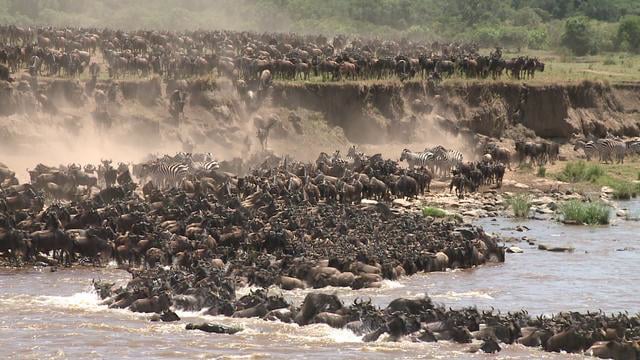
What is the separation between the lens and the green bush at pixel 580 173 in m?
41.1

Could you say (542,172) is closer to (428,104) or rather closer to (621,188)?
(621,188)

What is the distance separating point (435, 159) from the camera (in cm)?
4109

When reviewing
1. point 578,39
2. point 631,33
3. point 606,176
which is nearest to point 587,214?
point 606,176

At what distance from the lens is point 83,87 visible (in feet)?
140

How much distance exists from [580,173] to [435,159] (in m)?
4.99

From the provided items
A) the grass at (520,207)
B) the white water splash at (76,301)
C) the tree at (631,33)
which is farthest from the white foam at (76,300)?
the tree at (631,33)

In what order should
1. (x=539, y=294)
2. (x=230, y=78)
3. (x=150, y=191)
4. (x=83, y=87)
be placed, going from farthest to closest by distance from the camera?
(x=230, y=78)
(x=83, y=87)
(x=150, y=191)
(x=539, y=294)

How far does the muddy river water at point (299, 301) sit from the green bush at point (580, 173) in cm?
1116

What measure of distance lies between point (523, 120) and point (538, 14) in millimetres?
47220

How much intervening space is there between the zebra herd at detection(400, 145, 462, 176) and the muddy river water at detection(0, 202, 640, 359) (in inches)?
450

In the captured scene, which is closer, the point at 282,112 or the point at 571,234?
the point at 571,234

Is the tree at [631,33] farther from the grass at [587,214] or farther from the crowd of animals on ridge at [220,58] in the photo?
the grass at [587,214]

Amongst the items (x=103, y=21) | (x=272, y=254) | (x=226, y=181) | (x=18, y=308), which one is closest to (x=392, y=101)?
(x=226, y=181)

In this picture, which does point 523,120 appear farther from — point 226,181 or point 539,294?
point 539,294
